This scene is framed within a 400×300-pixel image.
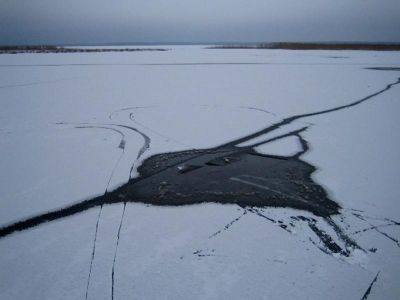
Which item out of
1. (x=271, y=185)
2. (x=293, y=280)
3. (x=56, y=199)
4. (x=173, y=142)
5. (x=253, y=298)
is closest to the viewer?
(x=253, y=298)

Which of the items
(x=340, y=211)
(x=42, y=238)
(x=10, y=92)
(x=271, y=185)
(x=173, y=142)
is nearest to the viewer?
(x=42, y=238)

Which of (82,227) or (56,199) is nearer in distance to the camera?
(82,227)

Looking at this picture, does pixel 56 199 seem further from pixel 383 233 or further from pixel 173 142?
pixel 383 233

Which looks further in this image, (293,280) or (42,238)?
(42,238)

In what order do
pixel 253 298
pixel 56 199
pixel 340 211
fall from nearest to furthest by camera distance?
pixel 253 298, pixel 340 211, pixel 56 199

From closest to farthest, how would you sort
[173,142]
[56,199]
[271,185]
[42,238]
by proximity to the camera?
[42,238], [56,199], [271,185], [173,142]

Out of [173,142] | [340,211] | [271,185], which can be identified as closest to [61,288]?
[271,185]

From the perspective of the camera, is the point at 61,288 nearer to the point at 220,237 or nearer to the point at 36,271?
the point at 36,271

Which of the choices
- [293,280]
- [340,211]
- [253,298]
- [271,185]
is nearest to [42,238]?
[253,298]
